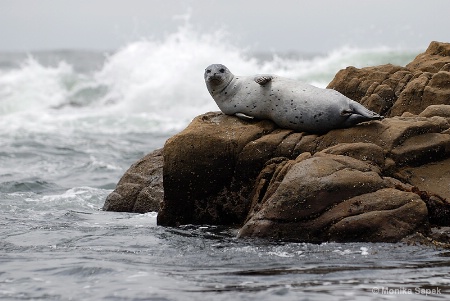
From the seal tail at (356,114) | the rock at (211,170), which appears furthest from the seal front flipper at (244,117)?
the seal tail at (356,114)

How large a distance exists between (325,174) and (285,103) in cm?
163

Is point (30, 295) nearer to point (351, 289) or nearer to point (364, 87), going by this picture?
point (351, 289)

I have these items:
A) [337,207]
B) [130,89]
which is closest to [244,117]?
[337,207]

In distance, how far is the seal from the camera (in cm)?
928

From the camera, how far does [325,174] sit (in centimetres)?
812

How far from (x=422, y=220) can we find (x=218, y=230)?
2258 mm

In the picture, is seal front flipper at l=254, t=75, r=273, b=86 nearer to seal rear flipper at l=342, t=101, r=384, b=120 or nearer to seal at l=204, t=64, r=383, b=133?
seal at l=204, t=64, r=383, b=133

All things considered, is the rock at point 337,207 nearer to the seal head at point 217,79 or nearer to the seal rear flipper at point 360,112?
the seal rear flipper at point 360,112

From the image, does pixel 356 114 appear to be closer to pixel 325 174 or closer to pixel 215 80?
pixel 325 174

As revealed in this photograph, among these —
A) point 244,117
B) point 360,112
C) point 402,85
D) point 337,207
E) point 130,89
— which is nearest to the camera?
point 337,207

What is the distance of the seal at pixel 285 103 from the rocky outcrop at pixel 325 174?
4.3 inches

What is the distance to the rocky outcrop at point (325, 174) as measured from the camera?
26.1 feet

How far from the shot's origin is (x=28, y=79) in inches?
1324

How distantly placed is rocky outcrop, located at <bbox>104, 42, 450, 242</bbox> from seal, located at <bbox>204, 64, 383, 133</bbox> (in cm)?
11
